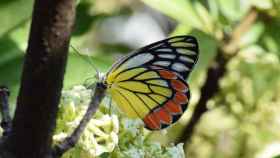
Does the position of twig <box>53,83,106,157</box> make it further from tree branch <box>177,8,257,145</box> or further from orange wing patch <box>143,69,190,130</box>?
tree branch <box>177,8,257,145</box>

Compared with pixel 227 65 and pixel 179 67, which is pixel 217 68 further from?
pixel 179 67

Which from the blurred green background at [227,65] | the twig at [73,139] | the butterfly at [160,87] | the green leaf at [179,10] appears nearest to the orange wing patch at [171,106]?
the butterfly at [160,87]

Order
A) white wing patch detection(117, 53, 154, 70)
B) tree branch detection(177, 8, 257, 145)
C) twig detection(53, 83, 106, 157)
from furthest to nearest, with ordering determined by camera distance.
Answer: tree branch detection(177, 8, 257, 145) → white wing patch detection(117, 53, 154, 70) → twig detection(53, 83, 106, 157)

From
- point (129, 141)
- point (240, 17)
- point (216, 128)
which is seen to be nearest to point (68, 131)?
point (129, 141)

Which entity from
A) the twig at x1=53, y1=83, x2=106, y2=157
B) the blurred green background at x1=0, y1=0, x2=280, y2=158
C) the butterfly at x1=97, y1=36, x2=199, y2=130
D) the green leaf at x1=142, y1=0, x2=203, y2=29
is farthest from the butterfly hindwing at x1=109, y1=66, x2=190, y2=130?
the green leaf at x1=142, y1=0, x2=203, y2=29

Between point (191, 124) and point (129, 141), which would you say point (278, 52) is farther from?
point (129, 141)

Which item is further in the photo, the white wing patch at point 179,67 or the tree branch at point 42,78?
the white wing patch at point 179,67

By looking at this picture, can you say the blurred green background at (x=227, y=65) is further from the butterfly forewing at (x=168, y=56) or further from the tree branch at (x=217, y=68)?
the butterfly forewing at (x=168, y=56)
